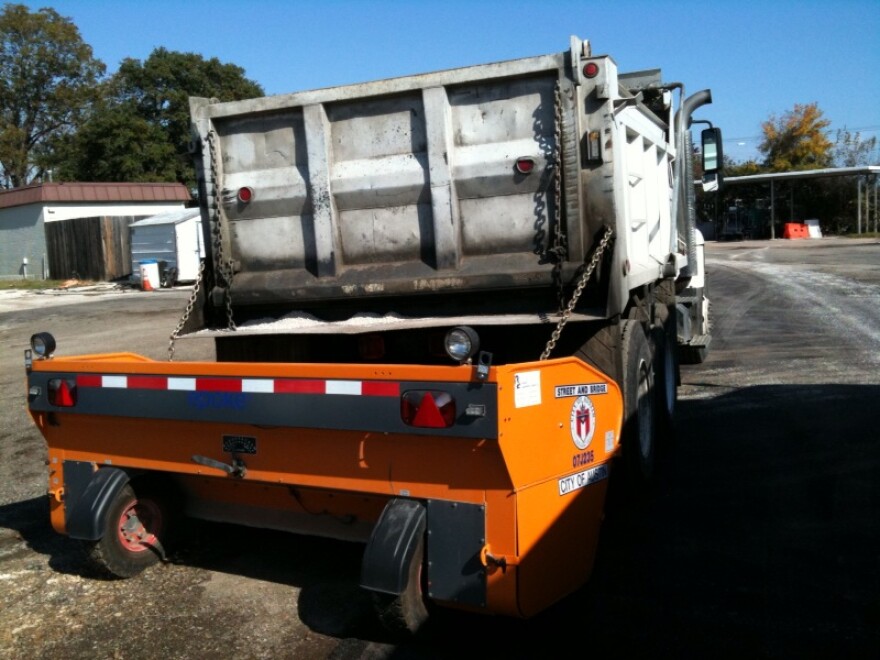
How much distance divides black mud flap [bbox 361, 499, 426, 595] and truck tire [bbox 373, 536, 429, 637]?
0.05m

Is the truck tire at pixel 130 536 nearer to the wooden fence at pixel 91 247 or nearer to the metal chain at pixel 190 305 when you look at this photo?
the metal chain at pixel 190 305

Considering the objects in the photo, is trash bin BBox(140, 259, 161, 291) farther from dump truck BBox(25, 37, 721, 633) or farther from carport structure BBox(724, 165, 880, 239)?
carport structure BBox(724, 165, 880, 239)

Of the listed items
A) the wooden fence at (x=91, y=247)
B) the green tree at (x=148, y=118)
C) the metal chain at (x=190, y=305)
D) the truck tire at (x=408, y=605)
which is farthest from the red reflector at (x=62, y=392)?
the green tree at (x=148, y=118)

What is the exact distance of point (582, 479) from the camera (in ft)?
13.5

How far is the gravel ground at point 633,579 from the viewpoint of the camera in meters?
3.90

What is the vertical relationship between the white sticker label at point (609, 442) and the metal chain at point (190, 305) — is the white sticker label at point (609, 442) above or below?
below

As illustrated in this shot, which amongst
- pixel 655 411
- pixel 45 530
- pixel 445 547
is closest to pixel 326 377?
pixel 445 547

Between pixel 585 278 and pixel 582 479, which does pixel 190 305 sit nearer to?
pixel 585 278

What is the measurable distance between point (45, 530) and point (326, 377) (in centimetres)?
291

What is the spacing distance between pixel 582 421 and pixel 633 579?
970 mm

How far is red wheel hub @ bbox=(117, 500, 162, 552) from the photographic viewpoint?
188 inches

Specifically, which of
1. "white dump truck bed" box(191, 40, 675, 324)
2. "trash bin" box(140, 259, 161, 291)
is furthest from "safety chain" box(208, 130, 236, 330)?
"trash bin" box(140, 259, 161, 291)

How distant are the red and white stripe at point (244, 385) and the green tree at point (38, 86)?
5372 centimetres

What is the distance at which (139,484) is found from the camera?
15.8ft
